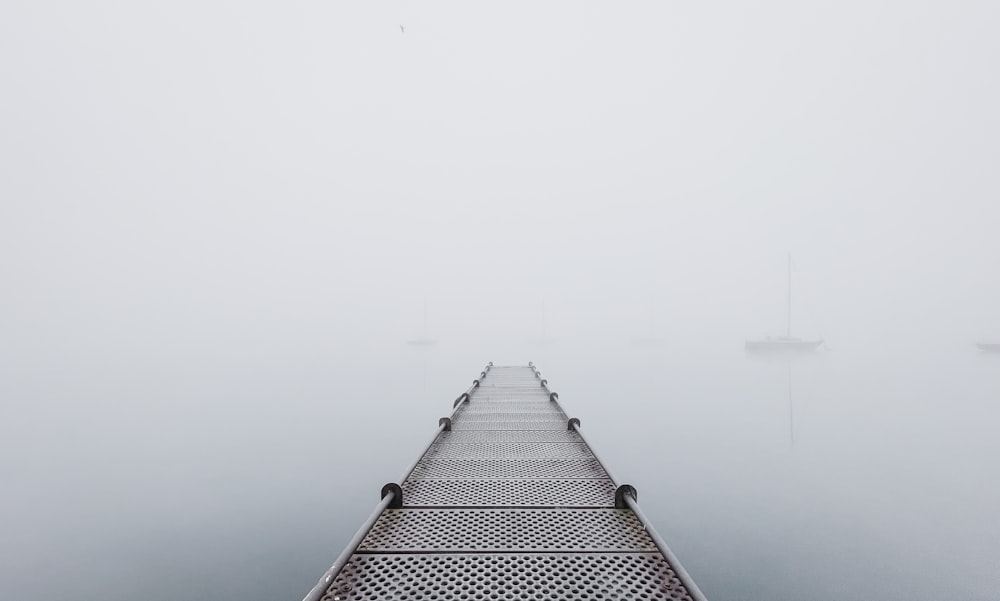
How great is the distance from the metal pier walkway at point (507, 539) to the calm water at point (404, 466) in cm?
830

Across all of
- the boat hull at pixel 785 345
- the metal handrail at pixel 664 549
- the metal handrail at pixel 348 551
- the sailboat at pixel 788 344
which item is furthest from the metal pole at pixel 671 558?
the boat hull at pixel 785 345

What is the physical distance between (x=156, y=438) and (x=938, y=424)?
5882cm

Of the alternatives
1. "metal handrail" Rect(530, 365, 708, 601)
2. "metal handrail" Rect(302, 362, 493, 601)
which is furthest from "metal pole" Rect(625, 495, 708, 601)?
"metal handrail" Rect(302, 362, 493, 601)

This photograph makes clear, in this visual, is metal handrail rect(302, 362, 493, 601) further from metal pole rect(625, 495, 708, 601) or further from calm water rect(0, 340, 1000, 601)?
calm water rect(0, 340, 1000, 601)

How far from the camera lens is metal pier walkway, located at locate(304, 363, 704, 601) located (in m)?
4.50

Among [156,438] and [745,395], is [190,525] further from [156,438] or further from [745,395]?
[745,395]

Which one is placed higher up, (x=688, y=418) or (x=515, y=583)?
(x=515, y=583)

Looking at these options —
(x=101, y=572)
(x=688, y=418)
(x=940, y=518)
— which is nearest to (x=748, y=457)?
(x=940, y=518)

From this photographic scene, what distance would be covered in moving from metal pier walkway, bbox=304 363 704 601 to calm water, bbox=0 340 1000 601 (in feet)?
27.2

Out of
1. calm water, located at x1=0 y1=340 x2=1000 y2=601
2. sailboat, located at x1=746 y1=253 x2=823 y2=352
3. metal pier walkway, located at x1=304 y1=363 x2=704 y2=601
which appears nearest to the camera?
metal pier walkway, located at x1=304 y1=363 x2=704 y2=601

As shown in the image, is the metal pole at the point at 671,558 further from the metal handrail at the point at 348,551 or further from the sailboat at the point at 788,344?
the sailboat at the point at 788,344

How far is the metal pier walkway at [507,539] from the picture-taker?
450cm

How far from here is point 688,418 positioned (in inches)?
1516

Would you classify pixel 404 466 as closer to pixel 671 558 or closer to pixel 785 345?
pixel 671 558
